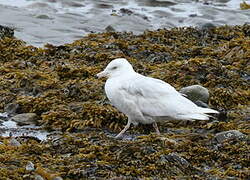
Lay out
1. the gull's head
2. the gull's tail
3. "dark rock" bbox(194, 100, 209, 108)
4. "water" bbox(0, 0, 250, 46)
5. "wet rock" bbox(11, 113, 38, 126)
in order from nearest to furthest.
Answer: the gull's tail, the gull's head, "wet rock" bbox(11, 113, 38, 126), "dark rock" bbox(194, 100, 209, 108), "water" bbox(0, 0, 250, 46)

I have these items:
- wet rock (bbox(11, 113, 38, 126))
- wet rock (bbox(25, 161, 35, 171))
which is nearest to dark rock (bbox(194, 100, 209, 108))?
wet rock (bbox(11, 113, 38, 126))

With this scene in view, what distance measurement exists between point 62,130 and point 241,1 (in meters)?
13.1

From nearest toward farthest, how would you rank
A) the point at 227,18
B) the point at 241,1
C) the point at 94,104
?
1. the point at 94,104
2. the point at 227,18
3. the point at 241,1

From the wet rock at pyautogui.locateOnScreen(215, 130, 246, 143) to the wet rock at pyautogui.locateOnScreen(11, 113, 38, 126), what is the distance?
7.21 ft

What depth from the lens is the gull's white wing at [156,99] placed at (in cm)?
638

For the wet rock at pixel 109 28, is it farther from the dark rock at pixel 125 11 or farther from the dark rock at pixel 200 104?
the dark rock at pixel 200 104

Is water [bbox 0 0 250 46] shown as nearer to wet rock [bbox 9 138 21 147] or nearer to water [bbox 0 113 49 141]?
water [bbox 0 113 49 141]

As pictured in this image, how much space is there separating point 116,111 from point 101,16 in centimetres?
922

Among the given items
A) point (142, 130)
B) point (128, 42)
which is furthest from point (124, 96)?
point (128, 42)

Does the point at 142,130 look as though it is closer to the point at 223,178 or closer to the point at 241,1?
the point at 223,178

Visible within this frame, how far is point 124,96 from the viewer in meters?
6.38

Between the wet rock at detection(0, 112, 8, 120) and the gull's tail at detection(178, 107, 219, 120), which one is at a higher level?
the gull's tail at detection(178, 107, 219, 120)

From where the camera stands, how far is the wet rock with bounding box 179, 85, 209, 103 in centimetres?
734

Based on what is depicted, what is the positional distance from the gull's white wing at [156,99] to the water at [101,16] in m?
6.14
